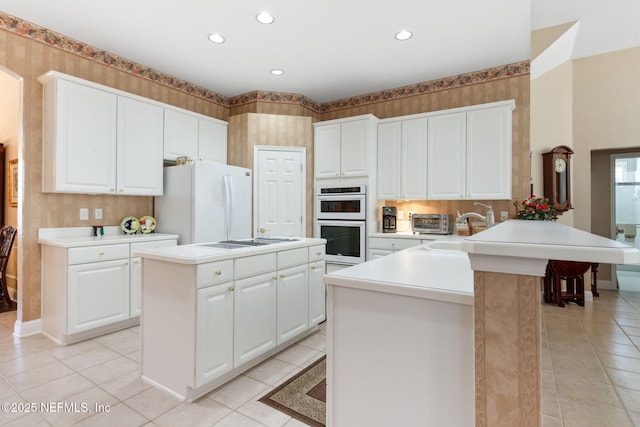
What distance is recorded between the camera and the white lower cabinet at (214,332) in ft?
6.13

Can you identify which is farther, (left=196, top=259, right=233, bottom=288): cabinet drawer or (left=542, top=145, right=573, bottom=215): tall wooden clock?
(left=542, top=145, right=573, bottom=215): tall wooden clock

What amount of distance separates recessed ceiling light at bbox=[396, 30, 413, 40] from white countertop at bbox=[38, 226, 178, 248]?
10.2ft

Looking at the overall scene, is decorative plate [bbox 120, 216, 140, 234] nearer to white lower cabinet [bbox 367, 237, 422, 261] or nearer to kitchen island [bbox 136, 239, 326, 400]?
kitchen island [bbox 136, 239, 326, 400]

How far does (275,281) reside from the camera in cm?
245

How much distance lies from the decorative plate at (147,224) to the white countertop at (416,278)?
2943 millimetres

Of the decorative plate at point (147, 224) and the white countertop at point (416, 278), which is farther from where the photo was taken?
the decorative plate at point (147, 224)

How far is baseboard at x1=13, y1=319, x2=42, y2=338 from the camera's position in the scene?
2879 mm

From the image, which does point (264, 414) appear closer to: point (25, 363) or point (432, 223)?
point (25, 363)

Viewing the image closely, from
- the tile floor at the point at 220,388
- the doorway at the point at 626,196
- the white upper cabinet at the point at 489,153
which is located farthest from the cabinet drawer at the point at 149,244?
the doorway at the point at 626,196

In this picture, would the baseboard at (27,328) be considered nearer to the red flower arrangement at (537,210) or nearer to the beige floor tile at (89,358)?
the beige floor tile at (89,358)

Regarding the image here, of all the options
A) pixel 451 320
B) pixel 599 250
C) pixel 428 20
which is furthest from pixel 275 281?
pixel 428 20

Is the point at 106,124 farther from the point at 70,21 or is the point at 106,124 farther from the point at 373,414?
the point at 373,414

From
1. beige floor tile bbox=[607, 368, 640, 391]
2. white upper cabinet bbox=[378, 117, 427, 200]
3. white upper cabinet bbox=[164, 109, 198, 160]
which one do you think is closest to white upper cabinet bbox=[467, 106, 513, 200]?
white upper cabinet bbox=[378, 117, 427, 200]

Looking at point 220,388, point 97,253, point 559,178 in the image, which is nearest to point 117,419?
point 220,388
